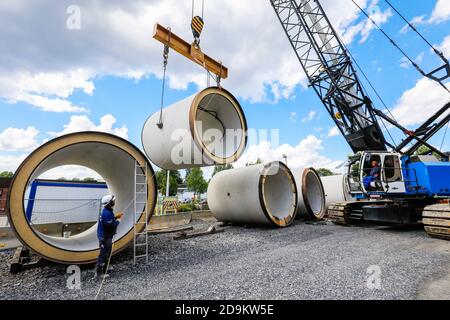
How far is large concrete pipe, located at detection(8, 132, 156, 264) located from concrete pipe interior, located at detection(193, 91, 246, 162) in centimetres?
198

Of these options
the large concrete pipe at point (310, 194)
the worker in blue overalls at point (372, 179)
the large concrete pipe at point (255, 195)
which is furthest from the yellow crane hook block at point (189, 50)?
the large concrete pipe at point (310, 194)

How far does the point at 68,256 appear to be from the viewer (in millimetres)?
4875

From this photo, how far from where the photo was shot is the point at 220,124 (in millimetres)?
7812

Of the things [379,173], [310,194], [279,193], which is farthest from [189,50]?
[310,194]

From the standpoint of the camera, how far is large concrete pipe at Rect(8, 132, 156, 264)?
14.7 ft

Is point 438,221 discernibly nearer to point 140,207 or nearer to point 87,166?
point 140,207

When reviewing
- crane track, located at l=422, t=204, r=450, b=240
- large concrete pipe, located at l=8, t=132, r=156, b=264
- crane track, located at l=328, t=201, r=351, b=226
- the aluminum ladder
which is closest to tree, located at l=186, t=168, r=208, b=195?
crane track, located at l=328, t=201, r=351, b=226

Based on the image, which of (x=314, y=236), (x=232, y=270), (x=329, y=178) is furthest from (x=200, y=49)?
(x=329, y=178)

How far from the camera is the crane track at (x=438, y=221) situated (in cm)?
691

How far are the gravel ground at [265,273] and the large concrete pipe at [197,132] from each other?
7.66ft

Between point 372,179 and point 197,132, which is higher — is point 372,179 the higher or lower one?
the lower one

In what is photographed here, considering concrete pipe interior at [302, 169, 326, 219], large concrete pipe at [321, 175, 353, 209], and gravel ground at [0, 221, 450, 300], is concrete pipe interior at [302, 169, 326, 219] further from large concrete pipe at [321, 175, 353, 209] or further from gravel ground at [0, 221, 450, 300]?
gravel ground at [0, 221, 450, 300]

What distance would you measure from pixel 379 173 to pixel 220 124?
18.7 feet
